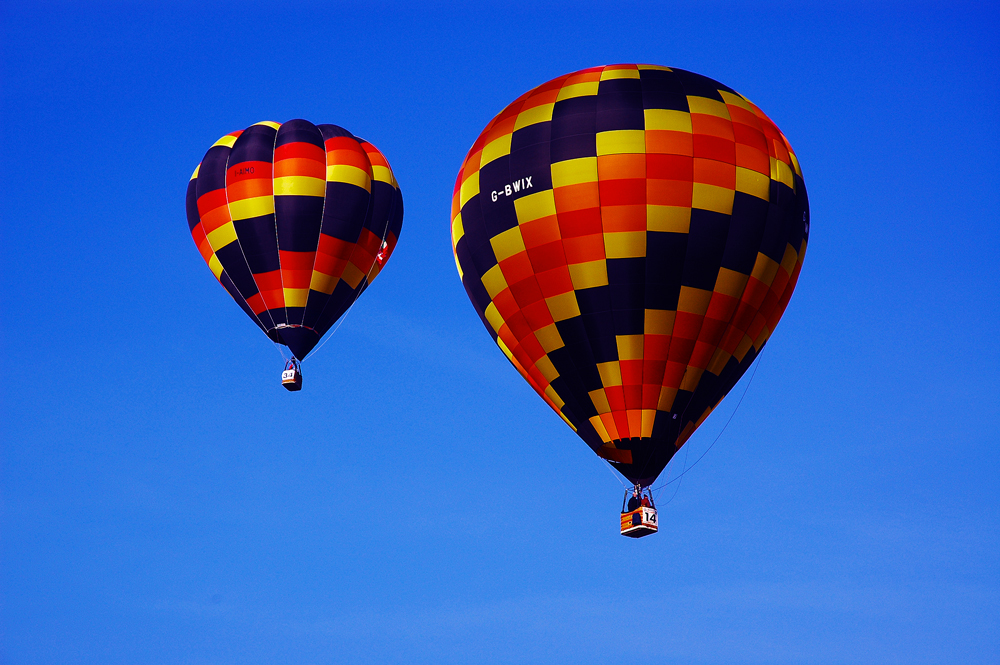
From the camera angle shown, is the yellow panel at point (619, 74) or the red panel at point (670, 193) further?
the yellow panel at point (619, 74)

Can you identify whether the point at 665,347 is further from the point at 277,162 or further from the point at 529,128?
the point at 277,162

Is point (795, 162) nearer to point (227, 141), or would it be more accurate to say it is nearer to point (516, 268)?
point (516, 268)

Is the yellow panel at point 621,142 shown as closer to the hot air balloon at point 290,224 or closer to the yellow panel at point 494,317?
the yellow panel at point 494,317

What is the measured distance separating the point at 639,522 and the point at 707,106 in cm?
773

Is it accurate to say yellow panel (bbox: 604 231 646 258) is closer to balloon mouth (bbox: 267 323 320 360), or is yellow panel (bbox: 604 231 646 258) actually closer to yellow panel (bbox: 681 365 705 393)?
yellow panel (bbox: 681 365 705 393)

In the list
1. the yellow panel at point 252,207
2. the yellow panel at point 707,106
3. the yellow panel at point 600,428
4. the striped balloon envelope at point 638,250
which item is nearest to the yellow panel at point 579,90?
the striped balloon envelope at point 638,250

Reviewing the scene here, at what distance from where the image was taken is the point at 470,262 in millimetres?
26500

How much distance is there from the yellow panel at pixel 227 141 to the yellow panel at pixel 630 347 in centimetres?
1260

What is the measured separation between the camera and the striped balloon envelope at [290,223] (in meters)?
31.6

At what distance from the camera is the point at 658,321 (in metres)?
24.6

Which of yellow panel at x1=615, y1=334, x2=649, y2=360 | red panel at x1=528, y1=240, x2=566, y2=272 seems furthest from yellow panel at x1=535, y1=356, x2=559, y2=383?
red panel at x1=528, y1=240, x2=566, y2=272

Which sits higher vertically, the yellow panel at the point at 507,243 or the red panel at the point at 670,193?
the red panel at the point at 670,193

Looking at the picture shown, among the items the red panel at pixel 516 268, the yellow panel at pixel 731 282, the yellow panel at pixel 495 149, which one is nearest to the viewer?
the yellow panel at pixel 731 282

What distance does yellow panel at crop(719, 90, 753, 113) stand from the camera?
1024 inches
